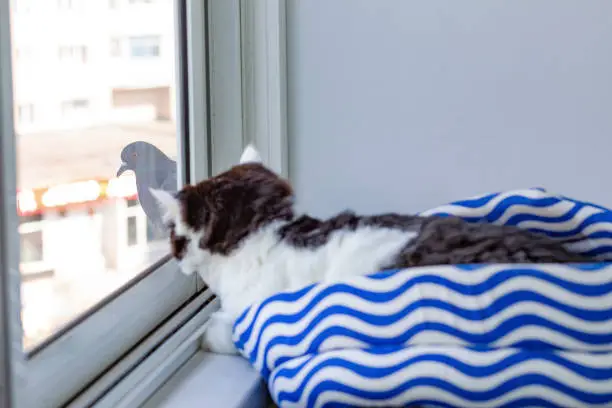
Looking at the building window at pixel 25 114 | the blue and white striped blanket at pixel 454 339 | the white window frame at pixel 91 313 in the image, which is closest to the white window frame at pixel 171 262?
the white window frame at pixel 91 313

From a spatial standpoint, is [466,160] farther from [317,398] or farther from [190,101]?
[317,398]

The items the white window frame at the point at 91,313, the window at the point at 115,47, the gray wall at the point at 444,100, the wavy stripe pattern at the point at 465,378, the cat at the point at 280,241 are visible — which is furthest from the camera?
the gray wall at the point at 444,100

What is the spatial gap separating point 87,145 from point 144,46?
206mm

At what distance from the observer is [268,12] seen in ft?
4.25

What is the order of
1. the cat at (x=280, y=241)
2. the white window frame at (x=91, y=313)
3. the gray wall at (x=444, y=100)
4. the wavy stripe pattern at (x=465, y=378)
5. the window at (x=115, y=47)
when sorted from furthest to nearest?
the gray wall at (x=444, y=100) < the window at (x=115, y=47) < the cat at (x=280, y=241) < the wavy stripe pattern at (x=465, y=378) < the white window frame at (x=91, y=313)

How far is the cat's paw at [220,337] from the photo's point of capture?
1.07 m

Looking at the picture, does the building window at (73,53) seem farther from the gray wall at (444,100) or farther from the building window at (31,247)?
the gray wall at (444,100)

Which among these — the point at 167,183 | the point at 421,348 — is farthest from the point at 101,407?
the point at 167,183

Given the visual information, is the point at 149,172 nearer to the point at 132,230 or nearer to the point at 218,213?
the point at 132,230

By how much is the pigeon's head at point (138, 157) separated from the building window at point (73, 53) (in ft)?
0.53

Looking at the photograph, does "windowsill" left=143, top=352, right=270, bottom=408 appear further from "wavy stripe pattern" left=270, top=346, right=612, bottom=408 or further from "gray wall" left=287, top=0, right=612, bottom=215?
"gray wall" left=287, top=0, right=612, bottom=215

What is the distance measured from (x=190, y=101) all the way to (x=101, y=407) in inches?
21.5

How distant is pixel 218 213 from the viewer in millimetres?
1008

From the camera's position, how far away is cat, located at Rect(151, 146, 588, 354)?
3.01 ft
